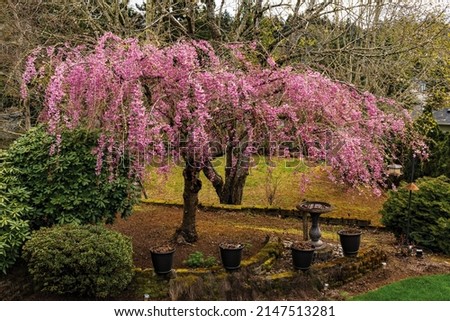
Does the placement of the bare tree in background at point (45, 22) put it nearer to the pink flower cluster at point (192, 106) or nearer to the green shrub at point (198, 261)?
the pink flower cluster at point (192, 106)

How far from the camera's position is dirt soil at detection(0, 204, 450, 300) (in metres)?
5.14

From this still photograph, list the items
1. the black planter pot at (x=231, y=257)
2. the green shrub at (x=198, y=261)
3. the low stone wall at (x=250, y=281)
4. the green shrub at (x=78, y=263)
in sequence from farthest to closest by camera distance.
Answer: the green shrub at (x=198, y=261), the black planter pot at (x=231, y=257), the low stone wall at (x=250, y=281), the green shrub at (x=78, y=263)

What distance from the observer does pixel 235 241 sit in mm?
6277

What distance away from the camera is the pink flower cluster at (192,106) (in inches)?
178

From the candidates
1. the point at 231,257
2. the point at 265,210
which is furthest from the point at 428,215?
the point at 231,257

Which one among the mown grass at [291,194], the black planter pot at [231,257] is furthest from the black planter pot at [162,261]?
the mown grass at [291,194]

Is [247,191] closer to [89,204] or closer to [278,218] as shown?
[278,218]

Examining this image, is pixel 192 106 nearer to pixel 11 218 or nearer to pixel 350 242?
pixel 11 218

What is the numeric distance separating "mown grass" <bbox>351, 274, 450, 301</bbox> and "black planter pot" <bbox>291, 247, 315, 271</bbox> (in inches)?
24.8

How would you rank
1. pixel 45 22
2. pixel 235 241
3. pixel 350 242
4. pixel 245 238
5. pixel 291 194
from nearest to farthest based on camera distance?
pixel 350 242
pixel 235 241
pixel 245 238
pixel 45 22
pixel 291 194

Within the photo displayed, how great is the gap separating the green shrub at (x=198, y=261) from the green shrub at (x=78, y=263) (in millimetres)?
829

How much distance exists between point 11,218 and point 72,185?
709mm

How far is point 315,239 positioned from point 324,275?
2.19 ft

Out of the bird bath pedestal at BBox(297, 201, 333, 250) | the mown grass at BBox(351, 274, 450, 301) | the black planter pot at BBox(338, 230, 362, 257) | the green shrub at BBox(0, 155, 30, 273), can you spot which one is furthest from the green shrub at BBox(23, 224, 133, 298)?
the black planter pot at BBox(338, 230, 362, 257)
